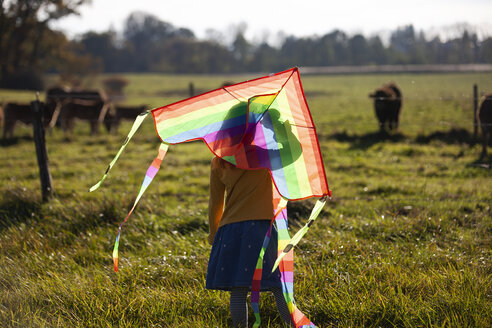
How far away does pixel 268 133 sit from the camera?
106 inches

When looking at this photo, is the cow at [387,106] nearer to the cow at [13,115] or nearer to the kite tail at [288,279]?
the cow at [13,115]

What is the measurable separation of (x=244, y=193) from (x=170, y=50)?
3003 inches

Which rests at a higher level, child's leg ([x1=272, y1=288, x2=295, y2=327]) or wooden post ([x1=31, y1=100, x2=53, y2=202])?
wooden post ([x1=31, y1=100, x2=53, y2=202])

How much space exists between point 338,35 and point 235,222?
214 feet

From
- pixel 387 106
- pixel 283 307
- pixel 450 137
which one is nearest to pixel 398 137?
pixel 450 137

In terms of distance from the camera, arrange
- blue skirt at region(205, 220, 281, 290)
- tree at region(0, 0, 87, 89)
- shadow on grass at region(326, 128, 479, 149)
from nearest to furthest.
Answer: blue skirt at region(205, 220, 281, 290) < shadow on grass at region(326, 128, 479, 149) < tree at region(0, 0, 87, 89)

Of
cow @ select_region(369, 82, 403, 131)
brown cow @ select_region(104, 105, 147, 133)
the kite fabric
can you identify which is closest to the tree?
brown cow @ select_region(104, 105, 147, 133)

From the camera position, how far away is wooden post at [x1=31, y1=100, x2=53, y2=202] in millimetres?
A: 6023

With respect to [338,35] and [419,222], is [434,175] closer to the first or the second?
[419,222]

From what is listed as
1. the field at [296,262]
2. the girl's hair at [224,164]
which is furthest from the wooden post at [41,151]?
the girl's hair at [224,164]

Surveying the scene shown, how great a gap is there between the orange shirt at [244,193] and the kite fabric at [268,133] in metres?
0.12

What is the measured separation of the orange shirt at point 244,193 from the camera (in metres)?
2.72

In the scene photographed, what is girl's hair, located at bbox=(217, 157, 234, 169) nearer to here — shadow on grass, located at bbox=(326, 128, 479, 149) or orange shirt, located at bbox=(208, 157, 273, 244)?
orange shirt, located at bbox=(208, 157, 273, 244)

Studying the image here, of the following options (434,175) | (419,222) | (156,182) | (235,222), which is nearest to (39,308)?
(235,222)
